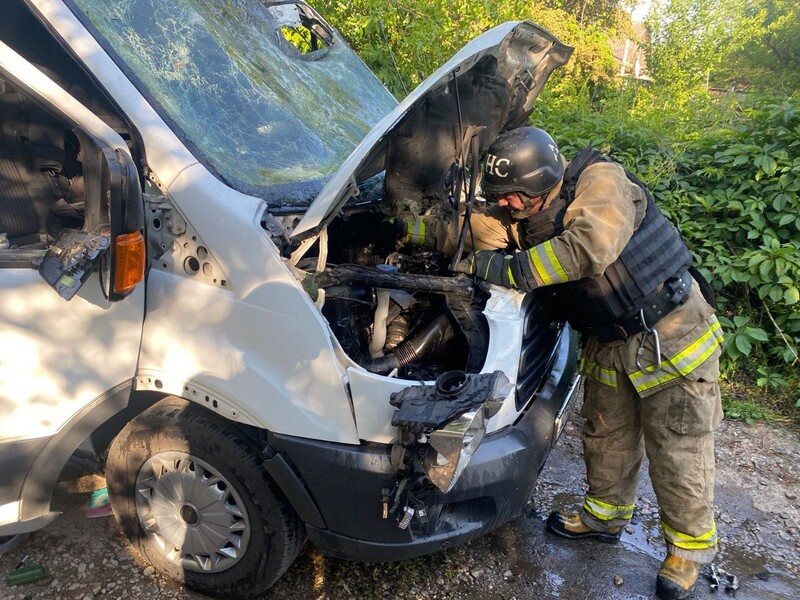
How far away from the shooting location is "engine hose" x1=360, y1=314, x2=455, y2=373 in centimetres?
217

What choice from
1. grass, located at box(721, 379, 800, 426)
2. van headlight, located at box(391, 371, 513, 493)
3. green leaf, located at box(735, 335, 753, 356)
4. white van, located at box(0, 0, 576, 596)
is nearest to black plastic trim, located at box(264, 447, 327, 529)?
white van, located at box(0, 0, 576, 596)

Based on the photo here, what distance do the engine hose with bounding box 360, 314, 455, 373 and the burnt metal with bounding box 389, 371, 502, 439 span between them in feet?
1.00

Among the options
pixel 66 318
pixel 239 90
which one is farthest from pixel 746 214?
pixel 66 318

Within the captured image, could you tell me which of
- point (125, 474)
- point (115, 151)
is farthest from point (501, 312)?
point (125, 474)

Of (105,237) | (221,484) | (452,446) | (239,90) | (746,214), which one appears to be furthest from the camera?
(746,214)

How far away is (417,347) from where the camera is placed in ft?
7.59

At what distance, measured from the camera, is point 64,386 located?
2.06 meters

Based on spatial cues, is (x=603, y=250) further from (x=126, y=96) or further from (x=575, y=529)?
(x=126, y=96)

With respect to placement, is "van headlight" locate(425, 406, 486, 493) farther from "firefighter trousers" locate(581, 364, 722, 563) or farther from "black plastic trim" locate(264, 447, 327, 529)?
"firefighter trousers" locate(581, 364, 722, 563)

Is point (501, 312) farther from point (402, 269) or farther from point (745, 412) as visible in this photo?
point (745, 412)

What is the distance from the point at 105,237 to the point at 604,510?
94.2 inches

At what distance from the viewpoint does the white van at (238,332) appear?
1862 mm

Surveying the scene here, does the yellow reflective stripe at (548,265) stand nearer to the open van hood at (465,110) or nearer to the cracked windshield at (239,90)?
the open van hood at (465,110)

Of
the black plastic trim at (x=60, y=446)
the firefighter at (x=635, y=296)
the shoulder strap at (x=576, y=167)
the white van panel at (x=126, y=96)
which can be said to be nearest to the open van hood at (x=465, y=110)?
the firefighter at (x=635, y=296)
